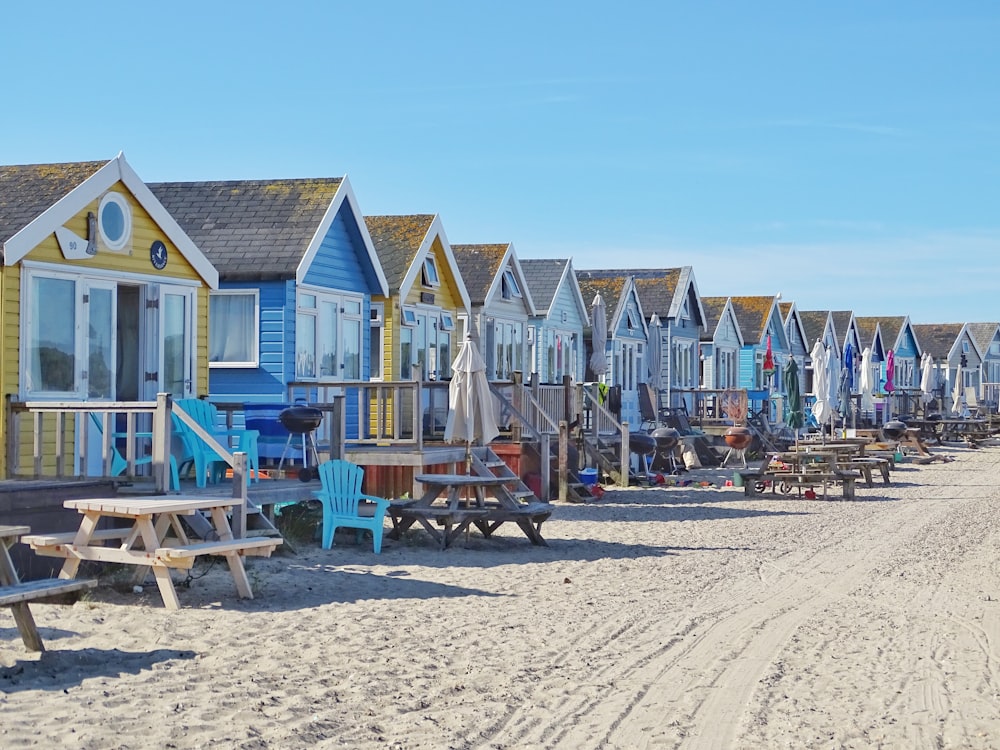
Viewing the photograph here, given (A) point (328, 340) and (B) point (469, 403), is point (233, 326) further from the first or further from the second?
(B) point (469, 403)

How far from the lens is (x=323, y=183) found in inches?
801

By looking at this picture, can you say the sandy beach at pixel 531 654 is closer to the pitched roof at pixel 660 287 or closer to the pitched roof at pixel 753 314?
the pitched roof at pixel 660 287

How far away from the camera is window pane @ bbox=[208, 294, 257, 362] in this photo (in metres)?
19.0

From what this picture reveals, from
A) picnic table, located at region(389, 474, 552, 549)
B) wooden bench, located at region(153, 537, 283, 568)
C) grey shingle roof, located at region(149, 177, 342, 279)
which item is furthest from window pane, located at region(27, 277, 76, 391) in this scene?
grey shingle roof, located at region(149, 177, 342, 279)

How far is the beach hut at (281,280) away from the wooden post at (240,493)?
6386mm

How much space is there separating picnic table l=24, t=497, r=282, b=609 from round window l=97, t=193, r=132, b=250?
4.91 meters

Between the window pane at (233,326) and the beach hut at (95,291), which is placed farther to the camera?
the window pane at (233,326)

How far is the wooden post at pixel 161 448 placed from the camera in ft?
36.2

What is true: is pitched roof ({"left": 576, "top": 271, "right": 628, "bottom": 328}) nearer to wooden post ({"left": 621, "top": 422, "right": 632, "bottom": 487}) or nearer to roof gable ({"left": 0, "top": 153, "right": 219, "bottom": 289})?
wooden post ({"left": 621, "top": 422, "right": 632, "bottom": 487})

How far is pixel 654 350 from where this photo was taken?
37000 millimetres

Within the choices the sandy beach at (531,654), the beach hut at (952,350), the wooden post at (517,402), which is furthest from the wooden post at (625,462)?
the beach hut at (952,350)

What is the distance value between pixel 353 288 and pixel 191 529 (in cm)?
974

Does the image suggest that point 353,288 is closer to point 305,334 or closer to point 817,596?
point 305,334

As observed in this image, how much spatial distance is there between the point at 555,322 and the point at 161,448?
66.9 ft
